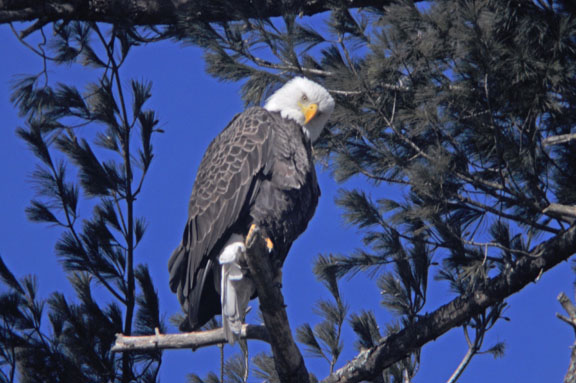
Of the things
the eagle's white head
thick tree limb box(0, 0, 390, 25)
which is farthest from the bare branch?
thick tree limb box(0, 0, 390, 25)

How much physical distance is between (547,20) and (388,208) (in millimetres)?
1237

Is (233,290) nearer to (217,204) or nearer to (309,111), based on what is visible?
(217,204)

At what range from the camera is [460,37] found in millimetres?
3529

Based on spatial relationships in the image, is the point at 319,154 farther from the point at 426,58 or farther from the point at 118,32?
the point at 118,32

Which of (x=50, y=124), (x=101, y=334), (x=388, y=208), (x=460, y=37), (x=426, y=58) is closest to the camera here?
(x=460, y=37)

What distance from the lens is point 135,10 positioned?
4.86 meters

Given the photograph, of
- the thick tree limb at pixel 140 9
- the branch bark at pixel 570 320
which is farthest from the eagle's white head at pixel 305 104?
the branch bark at pixel 570 320

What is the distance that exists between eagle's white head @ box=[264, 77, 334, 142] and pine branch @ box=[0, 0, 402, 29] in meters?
0.60

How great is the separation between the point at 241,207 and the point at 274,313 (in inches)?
26.4

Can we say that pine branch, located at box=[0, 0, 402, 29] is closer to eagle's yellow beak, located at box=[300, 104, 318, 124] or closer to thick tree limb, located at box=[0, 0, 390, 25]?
thick tree limb, located at box=[0, 0, 390, 25]

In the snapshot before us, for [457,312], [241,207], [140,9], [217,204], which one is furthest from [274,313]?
[140,9]

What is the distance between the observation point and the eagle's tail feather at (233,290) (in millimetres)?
3537

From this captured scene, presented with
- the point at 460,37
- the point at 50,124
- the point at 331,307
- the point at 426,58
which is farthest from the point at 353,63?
the point at 50,124

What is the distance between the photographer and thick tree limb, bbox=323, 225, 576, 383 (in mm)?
3693
